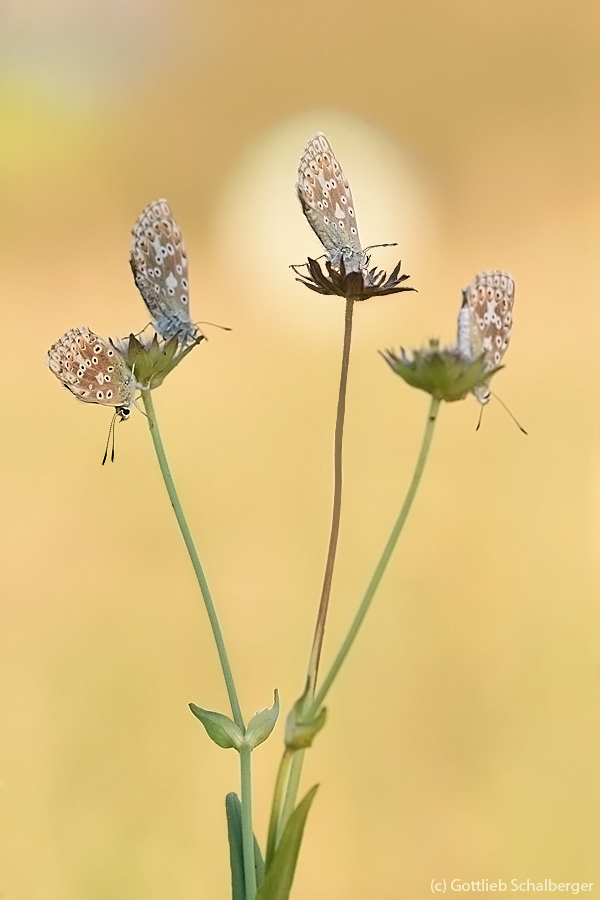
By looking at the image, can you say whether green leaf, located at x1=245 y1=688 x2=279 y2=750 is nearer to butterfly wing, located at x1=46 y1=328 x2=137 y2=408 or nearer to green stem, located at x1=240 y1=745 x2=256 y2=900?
green stem, located at x1=240 y1=745 x2=256 y2=900

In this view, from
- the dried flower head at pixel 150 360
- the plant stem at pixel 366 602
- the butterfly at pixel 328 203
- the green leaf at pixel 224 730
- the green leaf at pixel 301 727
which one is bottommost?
the green leaf at pixel 224 730

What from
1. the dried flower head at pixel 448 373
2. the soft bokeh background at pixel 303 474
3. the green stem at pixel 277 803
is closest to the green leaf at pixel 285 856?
the green stem at pixel 277 803

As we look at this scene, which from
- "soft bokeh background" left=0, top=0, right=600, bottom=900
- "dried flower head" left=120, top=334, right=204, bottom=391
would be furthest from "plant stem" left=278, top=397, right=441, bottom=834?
"soft bokeh background" left=0, top=0, right=600, bottom=900

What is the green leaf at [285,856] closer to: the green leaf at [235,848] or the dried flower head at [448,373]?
the green leaf at [235,848]

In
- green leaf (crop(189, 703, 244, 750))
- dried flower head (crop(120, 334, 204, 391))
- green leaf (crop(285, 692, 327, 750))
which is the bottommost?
green leaf (crop(189, 703, 244, 750))

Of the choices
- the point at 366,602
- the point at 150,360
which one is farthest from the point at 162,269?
the point at 366,602

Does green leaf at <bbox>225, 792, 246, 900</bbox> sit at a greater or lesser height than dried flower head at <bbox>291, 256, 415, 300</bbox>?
lesser

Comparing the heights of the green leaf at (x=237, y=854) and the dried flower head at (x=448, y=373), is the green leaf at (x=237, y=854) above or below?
below
